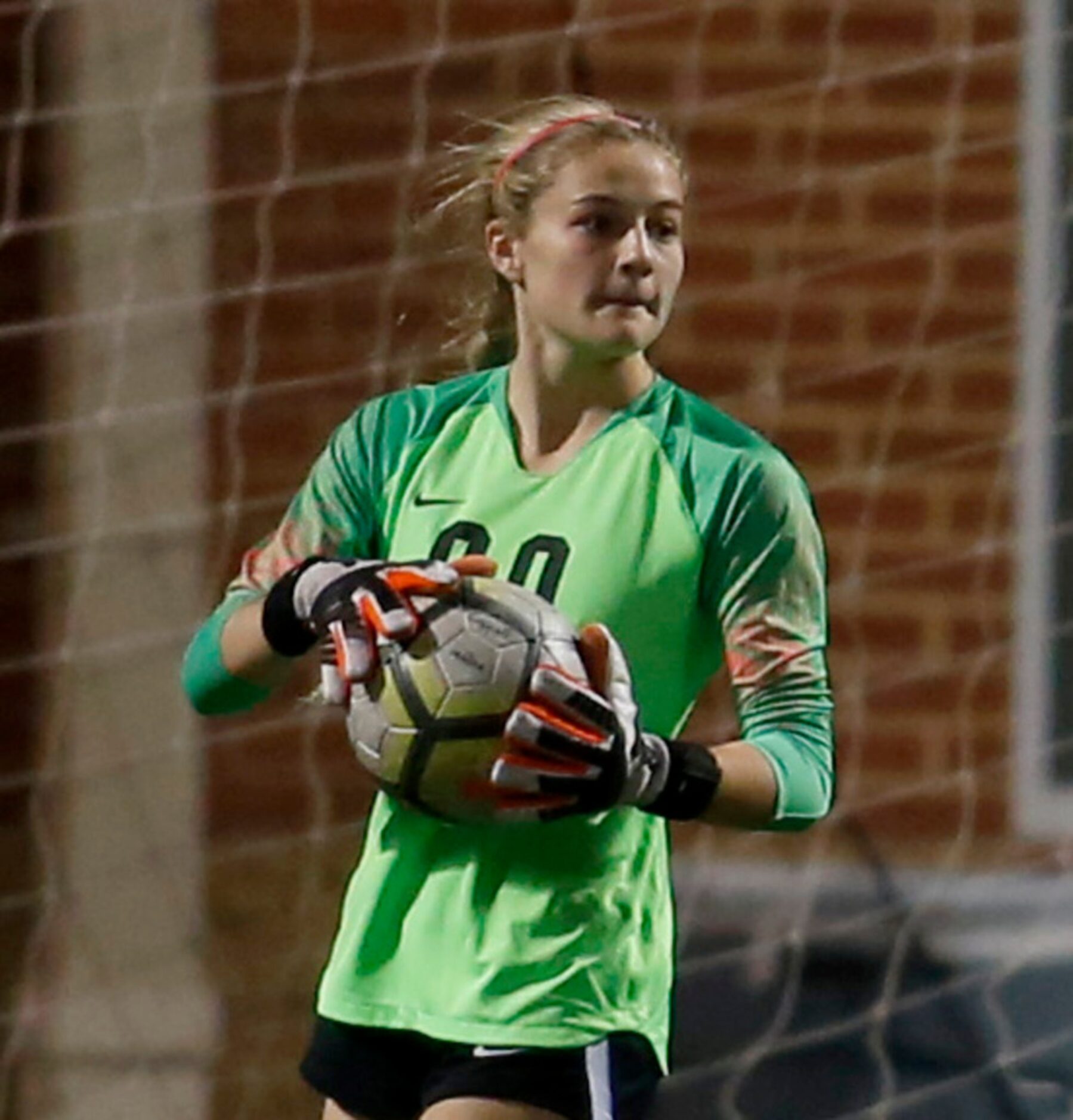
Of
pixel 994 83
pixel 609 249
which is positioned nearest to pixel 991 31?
pixel 994 83

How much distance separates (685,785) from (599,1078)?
284 mm

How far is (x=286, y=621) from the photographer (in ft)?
9.02

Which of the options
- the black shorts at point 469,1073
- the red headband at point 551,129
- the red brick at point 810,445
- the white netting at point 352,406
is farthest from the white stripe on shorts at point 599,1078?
the red brick at point 810,445

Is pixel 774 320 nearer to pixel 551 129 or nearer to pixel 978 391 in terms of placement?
pixel 978 391

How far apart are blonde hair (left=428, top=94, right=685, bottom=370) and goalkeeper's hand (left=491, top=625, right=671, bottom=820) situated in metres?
0.52

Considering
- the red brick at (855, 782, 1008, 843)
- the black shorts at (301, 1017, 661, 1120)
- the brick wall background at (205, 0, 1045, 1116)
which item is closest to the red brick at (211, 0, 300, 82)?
the brick wall background at (205, 0, 1045, 1116)

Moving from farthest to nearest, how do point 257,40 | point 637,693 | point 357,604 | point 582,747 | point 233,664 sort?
point 257,40, point 233,664, point 637,693, point 357,604, point 582,747

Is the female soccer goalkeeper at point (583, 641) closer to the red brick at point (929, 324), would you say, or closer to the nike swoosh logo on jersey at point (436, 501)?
the nike swoosh logo on jersey at point (436, 501)

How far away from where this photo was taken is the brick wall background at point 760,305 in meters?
4.52

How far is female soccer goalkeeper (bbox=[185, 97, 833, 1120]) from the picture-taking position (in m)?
2.65

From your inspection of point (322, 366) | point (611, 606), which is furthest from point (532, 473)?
point (322, 366)

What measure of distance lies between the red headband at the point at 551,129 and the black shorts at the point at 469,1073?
0.82m

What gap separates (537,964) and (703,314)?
205cm

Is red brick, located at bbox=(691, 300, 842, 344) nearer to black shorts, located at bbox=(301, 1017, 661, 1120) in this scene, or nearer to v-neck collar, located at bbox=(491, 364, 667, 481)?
v-neck collar, located at bbox=(491, 364, 667, 481)
